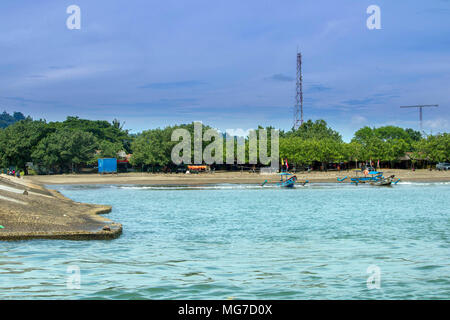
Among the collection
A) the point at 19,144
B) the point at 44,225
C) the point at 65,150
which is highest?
the point at 19,144

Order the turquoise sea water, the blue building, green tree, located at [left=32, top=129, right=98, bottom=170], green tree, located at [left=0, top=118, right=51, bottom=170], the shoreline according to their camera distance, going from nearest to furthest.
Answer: the turquoise sea water, the shoreline, green tree, located at [left=32, top=129, right=98, bottom=170], the blue building, green tree, located at [left=0, top=118, right=51, bottom=170]

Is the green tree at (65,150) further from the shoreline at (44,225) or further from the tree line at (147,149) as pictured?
the shoreline at (44,225)

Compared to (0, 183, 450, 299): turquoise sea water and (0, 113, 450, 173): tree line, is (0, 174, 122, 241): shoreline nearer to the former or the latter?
(0, 183, 450, 299): turquoise sea water

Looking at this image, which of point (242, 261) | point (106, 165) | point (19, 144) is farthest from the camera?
point (19, 144)

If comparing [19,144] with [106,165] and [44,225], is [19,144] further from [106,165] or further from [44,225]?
[44,225]

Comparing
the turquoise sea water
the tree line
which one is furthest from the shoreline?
the tree line

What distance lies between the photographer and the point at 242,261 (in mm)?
15938

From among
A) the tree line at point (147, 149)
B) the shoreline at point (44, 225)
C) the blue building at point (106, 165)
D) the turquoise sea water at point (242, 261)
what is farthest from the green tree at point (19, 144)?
the shoreline at point (44, 225)

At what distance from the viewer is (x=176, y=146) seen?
9350cm

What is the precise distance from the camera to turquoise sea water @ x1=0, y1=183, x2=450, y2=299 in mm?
11992

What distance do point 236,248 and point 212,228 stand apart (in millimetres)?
6619

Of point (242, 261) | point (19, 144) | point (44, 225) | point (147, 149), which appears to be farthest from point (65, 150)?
point (242, 261)

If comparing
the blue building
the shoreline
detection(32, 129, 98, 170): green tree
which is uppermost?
detection(32, 129, 98, 170): green tree
